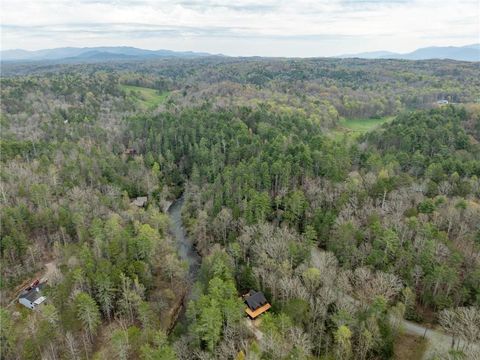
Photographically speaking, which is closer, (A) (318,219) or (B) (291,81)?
(A) (318,219)

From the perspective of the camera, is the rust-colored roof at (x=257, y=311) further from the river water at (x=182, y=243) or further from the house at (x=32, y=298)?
the house at (x=32, y=298)

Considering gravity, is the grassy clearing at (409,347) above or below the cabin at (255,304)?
below

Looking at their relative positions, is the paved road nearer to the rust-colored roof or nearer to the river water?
the rust-colored roof

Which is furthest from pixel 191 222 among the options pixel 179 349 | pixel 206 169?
pixel 179 349

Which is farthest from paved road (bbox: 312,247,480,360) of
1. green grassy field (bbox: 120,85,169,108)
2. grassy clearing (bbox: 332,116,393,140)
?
green grassy field (bbox: 120,85,169,108)

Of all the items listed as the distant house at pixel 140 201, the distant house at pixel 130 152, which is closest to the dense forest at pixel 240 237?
the distant house at pixel 130 152

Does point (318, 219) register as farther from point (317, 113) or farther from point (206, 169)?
point (317, 113)
